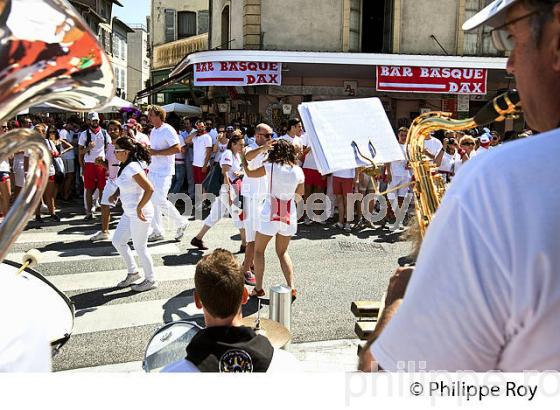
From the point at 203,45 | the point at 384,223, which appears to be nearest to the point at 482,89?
the point at 384,223

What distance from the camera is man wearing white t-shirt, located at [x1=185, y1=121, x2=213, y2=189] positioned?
11008mm

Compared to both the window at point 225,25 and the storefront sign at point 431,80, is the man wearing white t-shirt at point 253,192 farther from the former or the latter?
the window at point 225,25

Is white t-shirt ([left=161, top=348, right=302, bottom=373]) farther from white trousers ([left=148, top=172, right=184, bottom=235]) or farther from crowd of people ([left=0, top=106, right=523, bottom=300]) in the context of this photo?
white trousers ([left=148, top=172, right=184, bottom=235])

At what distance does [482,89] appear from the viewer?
1666cm

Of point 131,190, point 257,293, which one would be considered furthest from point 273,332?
point 131,190

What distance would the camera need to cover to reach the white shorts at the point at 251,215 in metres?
6.07

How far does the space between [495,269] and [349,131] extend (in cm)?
277

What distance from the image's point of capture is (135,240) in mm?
5703

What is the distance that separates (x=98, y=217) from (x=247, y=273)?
4.64m

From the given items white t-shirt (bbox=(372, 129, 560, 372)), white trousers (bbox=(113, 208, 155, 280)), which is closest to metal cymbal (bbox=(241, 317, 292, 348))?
white t-shirt (bbox=(372, 129, 560, 372))

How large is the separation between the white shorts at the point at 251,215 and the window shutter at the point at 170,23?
27500 mm

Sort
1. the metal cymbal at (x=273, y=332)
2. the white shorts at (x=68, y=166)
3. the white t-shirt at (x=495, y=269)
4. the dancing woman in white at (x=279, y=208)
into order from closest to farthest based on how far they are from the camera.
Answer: the white t-shirt at (x=495, y=269) < the metal cymbal at (x=273, y=332) < the dancing woman in white at (x=279, y=208) < the white shorts at (x=68, y=166)

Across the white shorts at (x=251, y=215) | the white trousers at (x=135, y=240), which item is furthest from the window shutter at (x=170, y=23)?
the white trousers at (x=135, y=240)

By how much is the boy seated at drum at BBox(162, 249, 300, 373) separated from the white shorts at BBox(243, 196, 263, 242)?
3.25 metres
